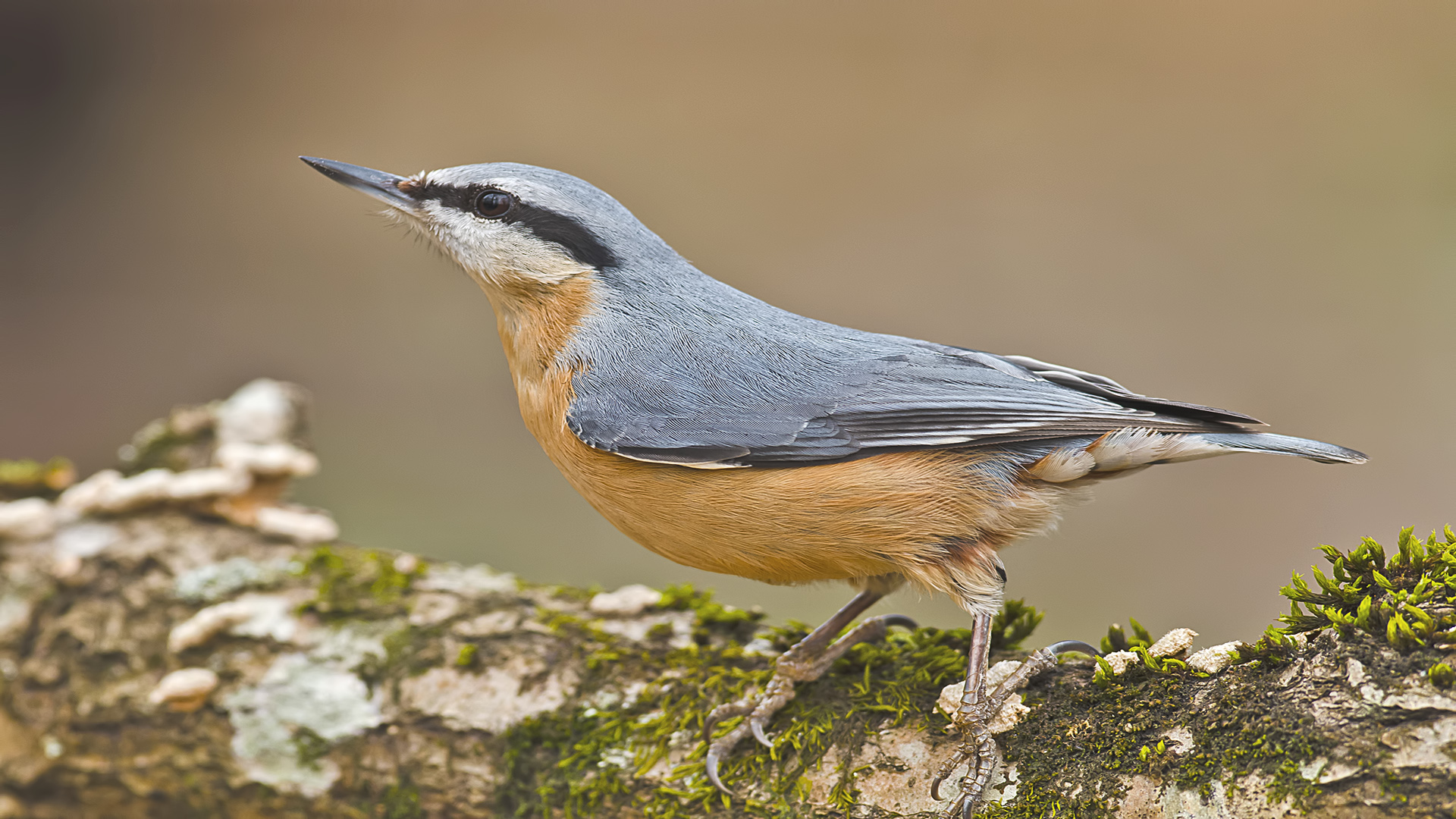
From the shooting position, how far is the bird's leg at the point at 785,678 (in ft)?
8.40

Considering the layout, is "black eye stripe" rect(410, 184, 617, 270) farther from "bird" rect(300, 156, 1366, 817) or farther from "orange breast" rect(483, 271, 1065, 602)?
"orange breast" rect(483, 271, 1065, 602)

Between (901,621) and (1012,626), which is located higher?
(1012,626)

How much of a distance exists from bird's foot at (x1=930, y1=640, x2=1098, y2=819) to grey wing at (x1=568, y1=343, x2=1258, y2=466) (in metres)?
0.59

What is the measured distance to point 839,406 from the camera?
100 inches

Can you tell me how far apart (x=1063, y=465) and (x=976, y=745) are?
2.47ft

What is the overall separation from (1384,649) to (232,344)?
7.96m

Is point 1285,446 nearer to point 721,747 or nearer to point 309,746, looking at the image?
point 721,747

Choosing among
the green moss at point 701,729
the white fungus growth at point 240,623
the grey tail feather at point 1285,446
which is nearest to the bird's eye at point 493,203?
the green moss at point 701,729

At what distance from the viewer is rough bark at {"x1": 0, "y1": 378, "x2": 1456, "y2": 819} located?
6.20 feet

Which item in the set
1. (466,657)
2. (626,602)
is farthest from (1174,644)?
(466,657)

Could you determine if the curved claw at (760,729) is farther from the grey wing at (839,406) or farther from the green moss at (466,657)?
the green moss at (466,657)

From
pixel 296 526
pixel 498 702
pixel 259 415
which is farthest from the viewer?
pixel 259 415

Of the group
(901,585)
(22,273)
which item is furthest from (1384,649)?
(22,273)

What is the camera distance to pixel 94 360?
305 inches
